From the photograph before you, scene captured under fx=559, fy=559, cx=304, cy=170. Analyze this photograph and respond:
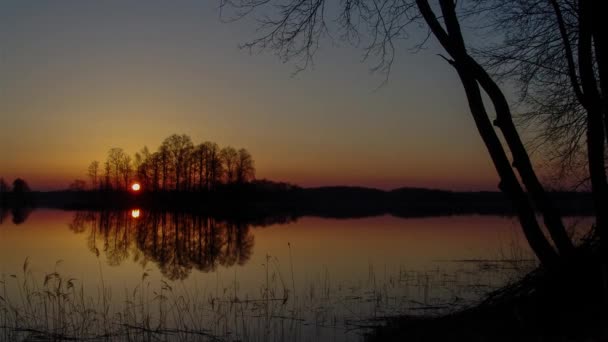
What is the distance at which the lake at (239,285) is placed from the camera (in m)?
11.3

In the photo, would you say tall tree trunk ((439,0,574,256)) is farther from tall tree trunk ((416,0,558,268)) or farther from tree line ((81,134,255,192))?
tree line ((81,134,255,192))

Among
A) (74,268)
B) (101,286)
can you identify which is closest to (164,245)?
(74,268)

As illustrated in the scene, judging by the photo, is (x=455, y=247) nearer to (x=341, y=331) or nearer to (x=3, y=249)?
(x=341, y=331)

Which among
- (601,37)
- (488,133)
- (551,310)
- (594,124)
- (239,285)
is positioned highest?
(601,37)

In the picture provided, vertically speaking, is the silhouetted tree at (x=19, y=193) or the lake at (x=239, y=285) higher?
the silhouetted tree at (x=19, y=193)

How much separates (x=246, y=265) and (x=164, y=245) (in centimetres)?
977

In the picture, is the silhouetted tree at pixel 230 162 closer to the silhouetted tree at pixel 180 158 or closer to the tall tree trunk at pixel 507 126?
the silhouetted tree at pixel 180 158

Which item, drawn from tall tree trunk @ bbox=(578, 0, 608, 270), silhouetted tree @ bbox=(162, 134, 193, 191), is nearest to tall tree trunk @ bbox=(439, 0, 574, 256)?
tall tree trunk @ bbox=(578, 0, 608, 270)

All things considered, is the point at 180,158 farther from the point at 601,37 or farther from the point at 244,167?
the point at 601,37

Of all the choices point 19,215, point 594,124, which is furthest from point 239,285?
point 19,215

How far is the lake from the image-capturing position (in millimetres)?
11305

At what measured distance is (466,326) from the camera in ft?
27.2

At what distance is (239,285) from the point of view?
625 inches

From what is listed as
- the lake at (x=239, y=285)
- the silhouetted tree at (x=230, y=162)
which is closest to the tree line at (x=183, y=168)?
the silhouetted tree at (x=230, y=162)
